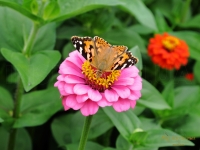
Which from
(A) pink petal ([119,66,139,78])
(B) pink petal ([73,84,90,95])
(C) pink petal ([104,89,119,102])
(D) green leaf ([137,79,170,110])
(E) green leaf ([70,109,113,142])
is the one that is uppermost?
(A) pink petal ([119,66,139,78])

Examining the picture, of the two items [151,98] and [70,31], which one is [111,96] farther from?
[70,31]

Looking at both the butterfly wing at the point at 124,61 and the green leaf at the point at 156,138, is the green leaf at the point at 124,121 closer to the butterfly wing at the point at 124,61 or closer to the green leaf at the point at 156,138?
the green leaf at the point at 156,138

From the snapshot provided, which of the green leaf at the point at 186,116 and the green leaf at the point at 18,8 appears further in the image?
the green leaf at the point at 186,116

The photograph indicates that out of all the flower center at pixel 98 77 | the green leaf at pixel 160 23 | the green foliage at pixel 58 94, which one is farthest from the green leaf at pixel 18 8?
the green leaf at pixel 160 23

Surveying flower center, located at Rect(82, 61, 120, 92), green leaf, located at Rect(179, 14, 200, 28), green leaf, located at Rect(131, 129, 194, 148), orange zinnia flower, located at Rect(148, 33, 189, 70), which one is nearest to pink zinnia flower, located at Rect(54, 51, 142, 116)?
flower center, located at Rect(82, 61, 120, 92)

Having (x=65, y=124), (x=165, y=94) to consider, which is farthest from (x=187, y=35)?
(x=65, y=124)

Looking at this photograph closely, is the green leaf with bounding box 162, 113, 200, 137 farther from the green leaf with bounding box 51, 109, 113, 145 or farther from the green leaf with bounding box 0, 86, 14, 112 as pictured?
the green leaf with bounding box 0, 86, 14, 112

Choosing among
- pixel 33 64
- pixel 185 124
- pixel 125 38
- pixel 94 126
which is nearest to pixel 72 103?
pixel 33 64
